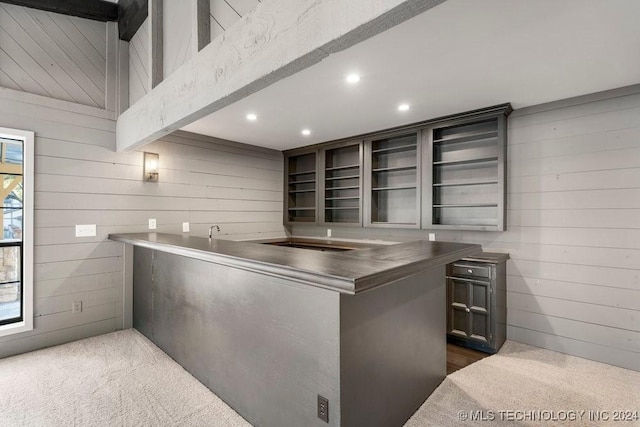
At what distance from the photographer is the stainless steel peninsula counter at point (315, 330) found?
1.43 metres

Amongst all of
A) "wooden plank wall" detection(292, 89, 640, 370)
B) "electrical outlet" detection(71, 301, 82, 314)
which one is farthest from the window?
"wooden plank wall" detection(292, 89, 640, 370)

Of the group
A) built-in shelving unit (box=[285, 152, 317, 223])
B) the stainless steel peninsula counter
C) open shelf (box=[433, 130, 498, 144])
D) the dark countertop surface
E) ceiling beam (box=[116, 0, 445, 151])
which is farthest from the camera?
built-in shelving unit (box=[285, 152, 317, 223])

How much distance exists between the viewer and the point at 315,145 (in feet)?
15.1

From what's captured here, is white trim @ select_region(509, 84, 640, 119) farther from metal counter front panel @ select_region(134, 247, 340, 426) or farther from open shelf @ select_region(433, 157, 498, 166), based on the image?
metal counter front panel @ select_region(134, 247, 340, 426)

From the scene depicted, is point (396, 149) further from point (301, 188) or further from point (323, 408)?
point (323, 408)

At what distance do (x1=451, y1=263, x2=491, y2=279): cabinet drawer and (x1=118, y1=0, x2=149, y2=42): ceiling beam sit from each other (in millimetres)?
3825

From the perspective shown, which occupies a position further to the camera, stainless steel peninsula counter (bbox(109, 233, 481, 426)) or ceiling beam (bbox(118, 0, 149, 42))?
ceiling beam (bbox(118, 0, 149, 42))

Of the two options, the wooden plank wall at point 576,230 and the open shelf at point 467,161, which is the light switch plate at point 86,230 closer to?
the open shelf at point 467,161

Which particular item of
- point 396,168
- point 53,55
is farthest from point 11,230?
point 396,168

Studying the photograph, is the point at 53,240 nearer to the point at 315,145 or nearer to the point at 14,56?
the point at 14,56

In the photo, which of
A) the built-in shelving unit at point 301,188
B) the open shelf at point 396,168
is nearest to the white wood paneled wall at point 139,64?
the built-in shelving unit at point 301,188

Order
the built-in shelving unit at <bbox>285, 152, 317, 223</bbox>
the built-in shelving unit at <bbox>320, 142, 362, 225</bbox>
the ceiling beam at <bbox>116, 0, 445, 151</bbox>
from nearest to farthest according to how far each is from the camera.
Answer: the ceiling beam at <bbox>116, 0, 445, 151</bbox> → the built-in shelving unit at <bbox>320, 142, 362, 225</bbox> → the built-in shelving unit at <bbox>285, 152, 317, 223</bbox>

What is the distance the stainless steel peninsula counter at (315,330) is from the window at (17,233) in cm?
144

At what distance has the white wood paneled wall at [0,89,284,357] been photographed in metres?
2.88
